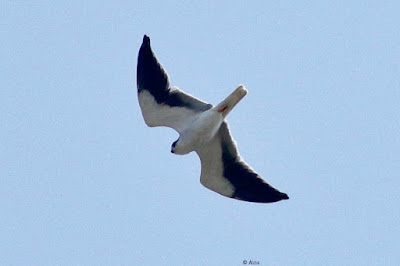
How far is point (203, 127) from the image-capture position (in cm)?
2239

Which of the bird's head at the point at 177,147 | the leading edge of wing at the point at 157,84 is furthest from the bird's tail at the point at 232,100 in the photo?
the bird's head at the point at 177,147

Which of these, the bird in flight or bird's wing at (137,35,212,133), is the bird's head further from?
bird's wing at (137,35,212,133)

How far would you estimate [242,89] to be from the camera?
2231cm

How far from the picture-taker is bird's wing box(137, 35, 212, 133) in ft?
73.5

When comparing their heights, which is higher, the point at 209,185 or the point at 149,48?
the point at 149,48

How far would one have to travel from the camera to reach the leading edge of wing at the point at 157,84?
2233 cm

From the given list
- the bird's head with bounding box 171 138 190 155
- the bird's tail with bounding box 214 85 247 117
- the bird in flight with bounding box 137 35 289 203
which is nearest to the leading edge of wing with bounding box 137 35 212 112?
the bird in flight with bounding box 137 35 289 203

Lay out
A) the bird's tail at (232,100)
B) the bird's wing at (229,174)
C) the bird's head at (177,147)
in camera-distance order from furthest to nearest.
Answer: the bird's wing at (229,174) < the bird's head at (177,147) < the bird's tail at (232,100)

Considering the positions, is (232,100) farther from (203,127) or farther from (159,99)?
(159,99)

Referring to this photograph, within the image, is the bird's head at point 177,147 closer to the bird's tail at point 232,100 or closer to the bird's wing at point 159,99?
the bird's wing at point 159,99

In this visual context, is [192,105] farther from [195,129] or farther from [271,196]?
[271,196]

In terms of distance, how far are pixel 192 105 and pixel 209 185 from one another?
176cm

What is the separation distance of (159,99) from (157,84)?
1.01 ft

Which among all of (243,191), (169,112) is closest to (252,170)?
(243,191)
